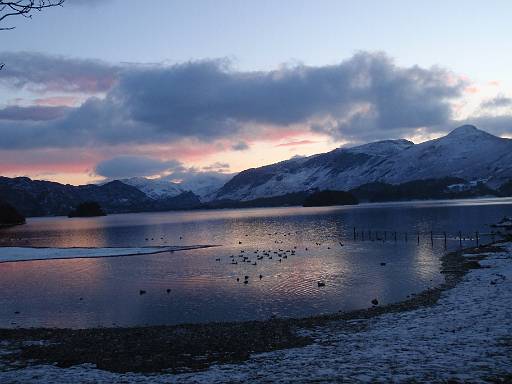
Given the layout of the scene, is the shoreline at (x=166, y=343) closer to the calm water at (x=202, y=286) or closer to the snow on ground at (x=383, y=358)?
the snow on ground at (x=383, y=358)

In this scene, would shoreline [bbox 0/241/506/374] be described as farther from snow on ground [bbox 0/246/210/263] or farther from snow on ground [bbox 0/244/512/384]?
snow on ground [bbox 0/246/210/263]

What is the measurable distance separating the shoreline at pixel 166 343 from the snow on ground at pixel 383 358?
105 centimetres

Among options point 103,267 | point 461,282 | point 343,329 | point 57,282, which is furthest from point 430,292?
point 103,267

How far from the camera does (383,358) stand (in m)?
19.4

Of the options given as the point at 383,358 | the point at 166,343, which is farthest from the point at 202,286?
the point at 383,358

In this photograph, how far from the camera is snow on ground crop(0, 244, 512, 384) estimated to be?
17297 millimetres

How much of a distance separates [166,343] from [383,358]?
11364 millimetres

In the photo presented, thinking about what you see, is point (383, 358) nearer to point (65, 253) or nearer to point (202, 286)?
point (202, 286)

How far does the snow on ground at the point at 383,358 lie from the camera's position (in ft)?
56.7

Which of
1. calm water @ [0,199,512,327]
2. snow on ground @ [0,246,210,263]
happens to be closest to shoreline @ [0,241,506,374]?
calm water @ [0,199,512,327]

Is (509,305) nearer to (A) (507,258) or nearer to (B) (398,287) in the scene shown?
(B) (398,287)

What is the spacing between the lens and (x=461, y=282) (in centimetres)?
4172

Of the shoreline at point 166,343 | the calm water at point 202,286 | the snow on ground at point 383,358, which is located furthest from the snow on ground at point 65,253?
the snow on ground at point 383,358

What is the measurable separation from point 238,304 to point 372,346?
62.5 feet
